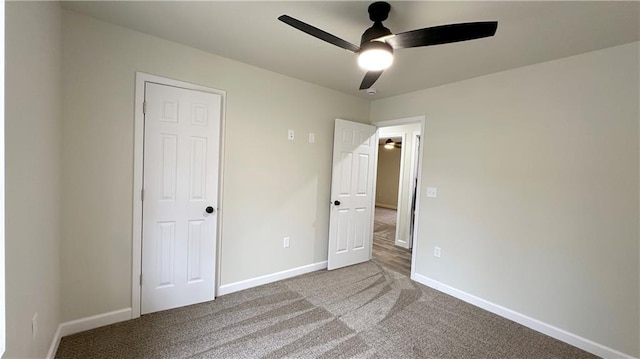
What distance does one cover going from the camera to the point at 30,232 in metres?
1.33

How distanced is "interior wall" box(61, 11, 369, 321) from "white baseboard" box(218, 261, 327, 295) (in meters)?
0.07

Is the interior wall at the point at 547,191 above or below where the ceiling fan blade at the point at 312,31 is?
below

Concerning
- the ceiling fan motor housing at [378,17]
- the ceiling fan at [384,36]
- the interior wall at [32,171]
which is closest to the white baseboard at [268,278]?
the interior wall at [32,171]

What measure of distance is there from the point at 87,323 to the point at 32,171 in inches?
56.0

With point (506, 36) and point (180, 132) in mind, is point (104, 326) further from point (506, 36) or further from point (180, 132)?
point (506, 36)

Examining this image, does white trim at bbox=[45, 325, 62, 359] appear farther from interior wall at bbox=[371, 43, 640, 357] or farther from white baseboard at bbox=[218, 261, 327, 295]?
interior wall at bbox=[371, 43, 640, 357]

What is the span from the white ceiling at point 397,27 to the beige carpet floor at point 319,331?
240 cm

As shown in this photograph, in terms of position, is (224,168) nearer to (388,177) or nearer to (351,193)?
(351,193)

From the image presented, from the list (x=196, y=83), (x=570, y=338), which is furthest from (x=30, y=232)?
(x=570, y=338)

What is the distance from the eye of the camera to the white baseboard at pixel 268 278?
2.79m

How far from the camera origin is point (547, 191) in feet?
7.75

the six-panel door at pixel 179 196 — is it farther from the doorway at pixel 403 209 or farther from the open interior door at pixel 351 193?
the doorway at pixel 403 209

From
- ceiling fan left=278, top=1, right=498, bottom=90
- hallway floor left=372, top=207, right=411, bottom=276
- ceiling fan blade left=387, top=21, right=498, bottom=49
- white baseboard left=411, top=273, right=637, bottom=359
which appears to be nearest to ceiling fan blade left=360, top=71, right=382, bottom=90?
ceiling fan left=278, top=1, right=498, bottom=90

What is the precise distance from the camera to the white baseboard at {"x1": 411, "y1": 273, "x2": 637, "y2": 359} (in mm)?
2078
